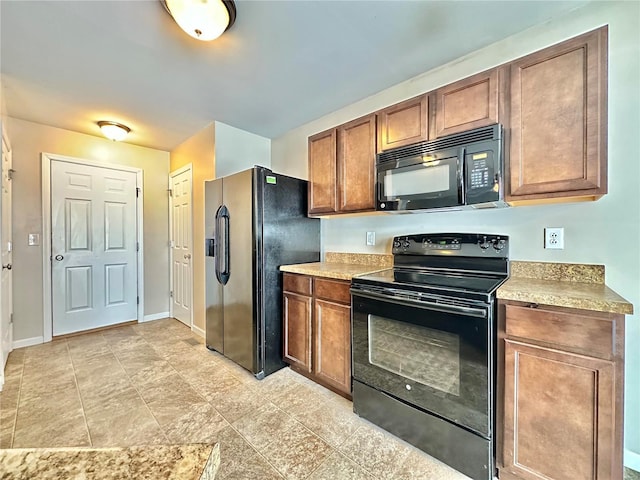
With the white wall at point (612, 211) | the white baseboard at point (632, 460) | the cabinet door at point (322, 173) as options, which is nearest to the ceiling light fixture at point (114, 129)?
the cabinet door at point (322, 173)

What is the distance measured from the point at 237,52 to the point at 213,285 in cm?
202

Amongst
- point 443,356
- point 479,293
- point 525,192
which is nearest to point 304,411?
point 443,356

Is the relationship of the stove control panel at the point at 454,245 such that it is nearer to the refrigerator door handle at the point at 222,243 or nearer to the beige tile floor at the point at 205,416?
the beige tile floor at the point at 205,416

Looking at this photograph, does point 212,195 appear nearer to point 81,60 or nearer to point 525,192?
point 81,60

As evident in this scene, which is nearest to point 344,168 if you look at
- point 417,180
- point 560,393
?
point 417,180

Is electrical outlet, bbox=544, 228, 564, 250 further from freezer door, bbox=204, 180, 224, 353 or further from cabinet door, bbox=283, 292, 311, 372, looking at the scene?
freezer door, bbox=204, 180, 224, 353

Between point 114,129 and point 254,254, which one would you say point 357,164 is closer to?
point 254,254

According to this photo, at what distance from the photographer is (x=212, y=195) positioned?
110 inches

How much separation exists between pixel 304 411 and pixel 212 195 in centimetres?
208

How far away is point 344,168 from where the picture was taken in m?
2.36

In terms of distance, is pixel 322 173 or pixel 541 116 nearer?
pixel 541 116

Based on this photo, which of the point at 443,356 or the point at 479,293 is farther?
the point at 443,356

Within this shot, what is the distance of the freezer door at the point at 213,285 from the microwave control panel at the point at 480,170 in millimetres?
2114

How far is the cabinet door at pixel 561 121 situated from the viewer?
1344 mm
